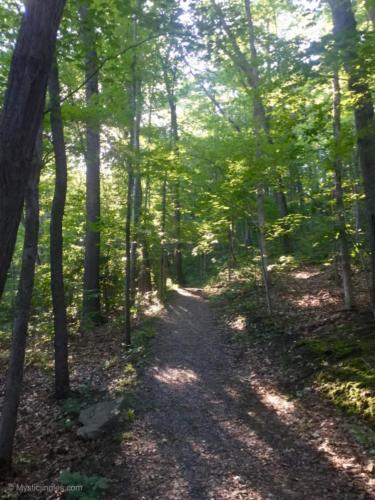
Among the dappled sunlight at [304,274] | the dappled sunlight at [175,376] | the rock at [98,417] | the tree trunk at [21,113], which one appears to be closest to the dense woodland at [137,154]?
the tree trunk at [21,113]

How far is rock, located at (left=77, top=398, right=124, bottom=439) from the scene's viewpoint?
593cm

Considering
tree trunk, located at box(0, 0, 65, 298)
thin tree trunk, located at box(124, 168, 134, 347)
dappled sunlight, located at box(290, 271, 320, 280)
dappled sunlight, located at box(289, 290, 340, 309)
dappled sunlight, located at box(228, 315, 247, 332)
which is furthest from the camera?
dappled sunlight, located at box(290, 271, 320, 280)

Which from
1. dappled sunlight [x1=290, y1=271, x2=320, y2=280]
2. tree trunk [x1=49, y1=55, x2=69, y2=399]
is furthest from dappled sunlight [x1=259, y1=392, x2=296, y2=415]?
dappled sunlight [x1=290, y1=271, x2=320, y2=280]

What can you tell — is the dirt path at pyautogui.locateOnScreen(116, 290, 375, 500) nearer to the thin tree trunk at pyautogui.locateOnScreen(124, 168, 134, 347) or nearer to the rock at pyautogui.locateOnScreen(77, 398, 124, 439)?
the rock at pyautogui.locateOnScreen(77, 398, 124, 439)

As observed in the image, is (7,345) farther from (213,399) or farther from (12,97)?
(12,97)

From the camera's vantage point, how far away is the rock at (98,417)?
593 cm

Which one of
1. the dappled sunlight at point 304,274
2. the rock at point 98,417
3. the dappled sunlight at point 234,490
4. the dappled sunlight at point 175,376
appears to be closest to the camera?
the dappled sunlight at point 234,490

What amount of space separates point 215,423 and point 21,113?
5315 millimetres

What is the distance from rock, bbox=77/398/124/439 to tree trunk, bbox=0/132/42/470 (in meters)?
1.05

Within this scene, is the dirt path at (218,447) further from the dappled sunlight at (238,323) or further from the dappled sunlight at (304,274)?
the dappled sunlight at (304,274)

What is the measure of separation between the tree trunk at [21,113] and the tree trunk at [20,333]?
316 cm

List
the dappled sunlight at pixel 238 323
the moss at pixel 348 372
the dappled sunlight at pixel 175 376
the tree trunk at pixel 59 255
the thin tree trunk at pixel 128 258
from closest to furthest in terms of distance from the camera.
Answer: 1. the moss at pixel 348 372
2. the tree trunk at pixel 59 255
3. the dappled sunlight at pixel 175 376
4. the thin tree trunk at pixel 128 258
5. the dappled sunlight at pixel 238 323

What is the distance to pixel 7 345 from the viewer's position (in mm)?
12977

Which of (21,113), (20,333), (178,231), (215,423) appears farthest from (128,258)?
(178,231)
